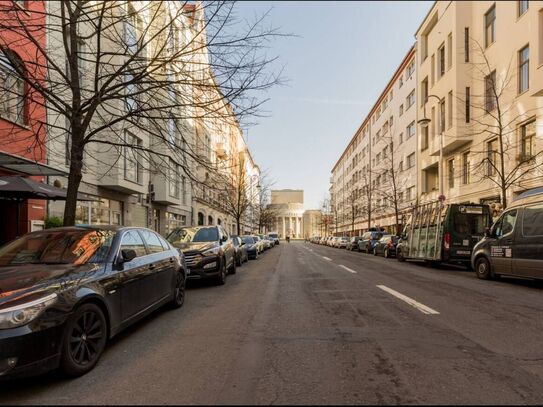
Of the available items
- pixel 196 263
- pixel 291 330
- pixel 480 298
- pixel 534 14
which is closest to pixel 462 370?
pixel 291 330

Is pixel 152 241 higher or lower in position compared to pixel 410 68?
lower

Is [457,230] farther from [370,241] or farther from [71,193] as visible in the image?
[370,241]

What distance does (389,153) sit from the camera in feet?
156

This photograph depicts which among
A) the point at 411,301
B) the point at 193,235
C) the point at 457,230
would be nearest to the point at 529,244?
the point at 411,301

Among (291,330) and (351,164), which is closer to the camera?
(291,330)

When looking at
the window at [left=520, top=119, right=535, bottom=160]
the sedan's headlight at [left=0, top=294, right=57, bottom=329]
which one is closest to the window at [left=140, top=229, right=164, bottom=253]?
the sedan's headlight at [left=0, top=294, right=57, bottom=329]

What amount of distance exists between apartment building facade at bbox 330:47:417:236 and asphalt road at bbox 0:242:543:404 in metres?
27.0

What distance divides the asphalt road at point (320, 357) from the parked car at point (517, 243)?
261 centimetres

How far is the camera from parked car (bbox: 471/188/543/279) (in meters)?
10.2

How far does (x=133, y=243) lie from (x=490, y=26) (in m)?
26.3

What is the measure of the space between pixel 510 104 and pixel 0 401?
24.3 m

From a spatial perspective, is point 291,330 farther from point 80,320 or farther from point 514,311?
point 514,311

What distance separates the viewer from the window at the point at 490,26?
78.6 feet

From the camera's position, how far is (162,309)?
7.48m
